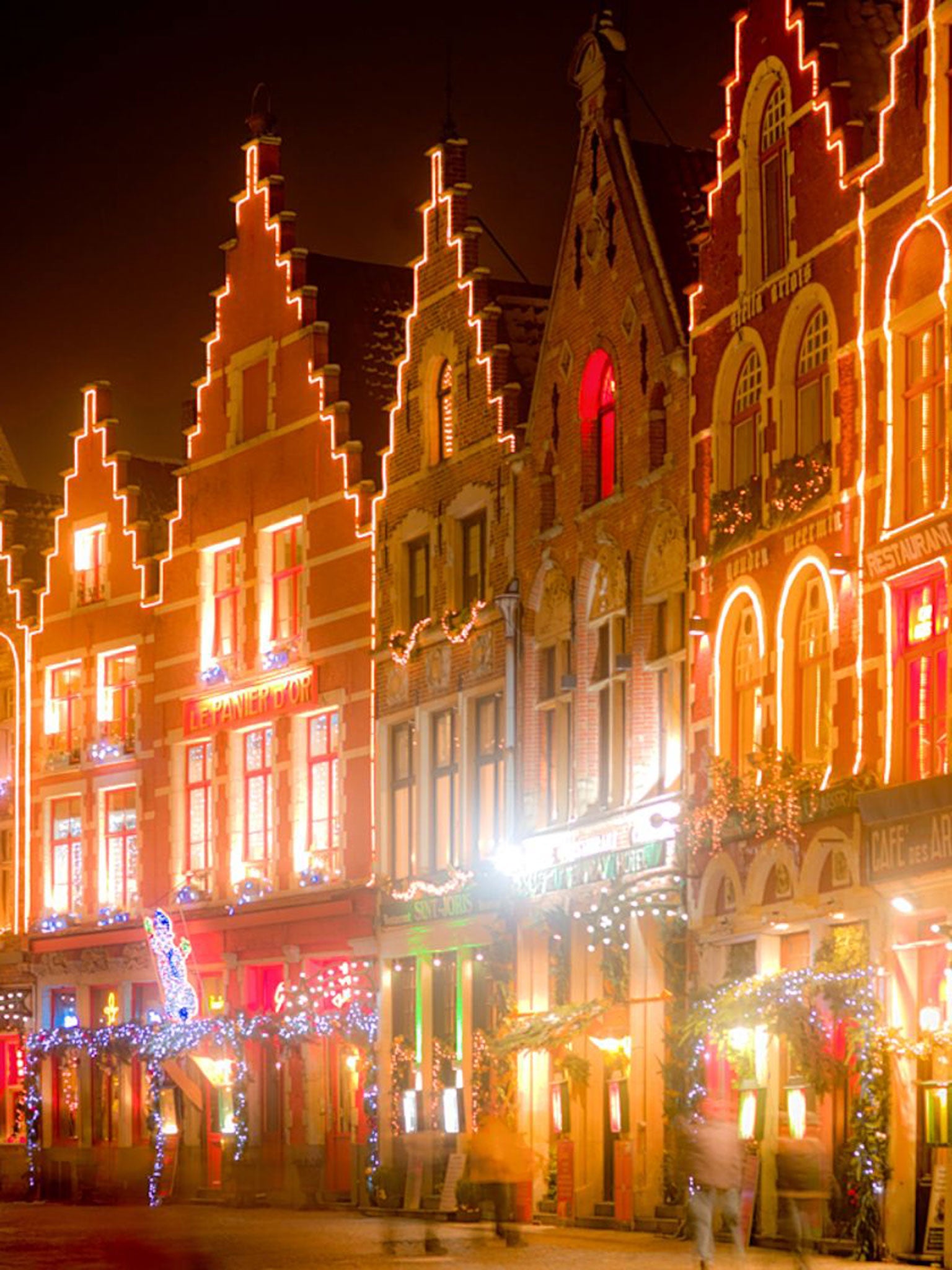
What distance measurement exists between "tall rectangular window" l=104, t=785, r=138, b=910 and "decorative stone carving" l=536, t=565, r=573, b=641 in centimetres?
1275

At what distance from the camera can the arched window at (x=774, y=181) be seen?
99.8 ft

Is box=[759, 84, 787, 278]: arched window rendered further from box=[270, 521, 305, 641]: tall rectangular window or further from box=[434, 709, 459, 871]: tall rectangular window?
box=[270, 521, 305, 641]: tall rectangular window

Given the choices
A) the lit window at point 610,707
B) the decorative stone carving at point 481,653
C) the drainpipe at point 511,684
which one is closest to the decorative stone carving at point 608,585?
the lit window at point 610,707

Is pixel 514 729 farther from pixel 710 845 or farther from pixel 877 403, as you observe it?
pixel 877 403

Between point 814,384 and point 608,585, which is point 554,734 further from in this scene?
point 814,384

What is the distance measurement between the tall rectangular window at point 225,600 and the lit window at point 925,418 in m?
19.1

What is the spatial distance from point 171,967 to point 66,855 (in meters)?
6.53

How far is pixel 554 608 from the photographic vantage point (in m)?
36.4

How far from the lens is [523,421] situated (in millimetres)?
37781

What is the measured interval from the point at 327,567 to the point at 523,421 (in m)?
5.64

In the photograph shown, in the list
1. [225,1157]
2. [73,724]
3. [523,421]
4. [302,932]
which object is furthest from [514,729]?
[73,724]

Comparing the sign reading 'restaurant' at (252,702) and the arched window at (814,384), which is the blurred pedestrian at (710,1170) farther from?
the sign reading 'restaurant' at (252,702)

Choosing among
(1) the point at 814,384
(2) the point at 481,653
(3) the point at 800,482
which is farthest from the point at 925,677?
(2) the point at 481,653

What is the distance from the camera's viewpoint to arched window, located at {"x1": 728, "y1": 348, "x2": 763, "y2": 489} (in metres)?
31.0
